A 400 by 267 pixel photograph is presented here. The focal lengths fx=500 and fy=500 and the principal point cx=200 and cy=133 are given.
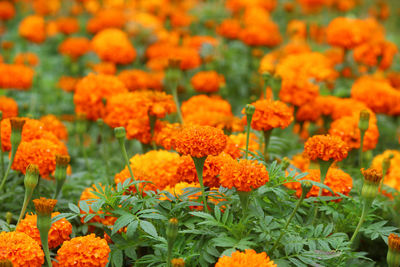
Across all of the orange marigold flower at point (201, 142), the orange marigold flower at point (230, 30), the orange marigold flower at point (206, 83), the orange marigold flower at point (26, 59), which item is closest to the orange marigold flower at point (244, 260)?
the orange marigold flower at point (201, 142)

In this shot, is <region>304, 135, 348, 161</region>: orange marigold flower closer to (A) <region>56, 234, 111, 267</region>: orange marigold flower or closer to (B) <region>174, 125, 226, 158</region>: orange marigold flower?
(B) <region>174, 125, 226, 158</region>: orange marigold flower

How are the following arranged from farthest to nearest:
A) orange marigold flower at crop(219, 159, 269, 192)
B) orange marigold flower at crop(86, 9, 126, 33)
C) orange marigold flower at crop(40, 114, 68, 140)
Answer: orange marigold flower at crop(86, 9, 126, 33) → orange marigold flower at crop(40, 114, 68, 140) → orange marigold flower at crop(219, 159, 269, 192)

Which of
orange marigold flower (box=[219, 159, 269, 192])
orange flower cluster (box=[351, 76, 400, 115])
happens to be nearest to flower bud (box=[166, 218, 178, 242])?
orange marigold flower (box=[219, 159, 269, 192])

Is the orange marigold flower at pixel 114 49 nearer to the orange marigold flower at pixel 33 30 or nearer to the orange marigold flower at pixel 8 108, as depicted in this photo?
the orange marigold flower at pixel 33 30

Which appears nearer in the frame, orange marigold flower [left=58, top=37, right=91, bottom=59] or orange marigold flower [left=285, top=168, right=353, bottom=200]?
orange marigold flower [left=285, top=168, right=353, bottom=200]

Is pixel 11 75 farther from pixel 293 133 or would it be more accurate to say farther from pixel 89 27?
pixel 293 133

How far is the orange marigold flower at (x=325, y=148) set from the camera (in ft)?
6.05

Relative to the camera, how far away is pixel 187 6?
213 inches

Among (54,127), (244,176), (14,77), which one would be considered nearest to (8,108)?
(54,127)

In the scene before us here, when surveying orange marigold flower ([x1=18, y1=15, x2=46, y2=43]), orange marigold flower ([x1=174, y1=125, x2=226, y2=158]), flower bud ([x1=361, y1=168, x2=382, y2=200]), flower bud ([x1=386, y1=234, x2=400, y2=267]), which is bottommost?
flower bud ([x1=386, y1=234, x2=400, y2=267])

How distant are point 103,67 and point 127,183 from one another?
1909 millimetres

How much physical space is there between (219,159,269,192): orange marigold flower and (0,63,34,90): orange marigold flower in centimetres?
224

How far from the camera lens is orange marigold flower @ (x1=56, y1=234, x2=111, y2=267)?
5.42 ft

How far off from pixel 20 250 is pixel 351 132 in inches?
65.3
